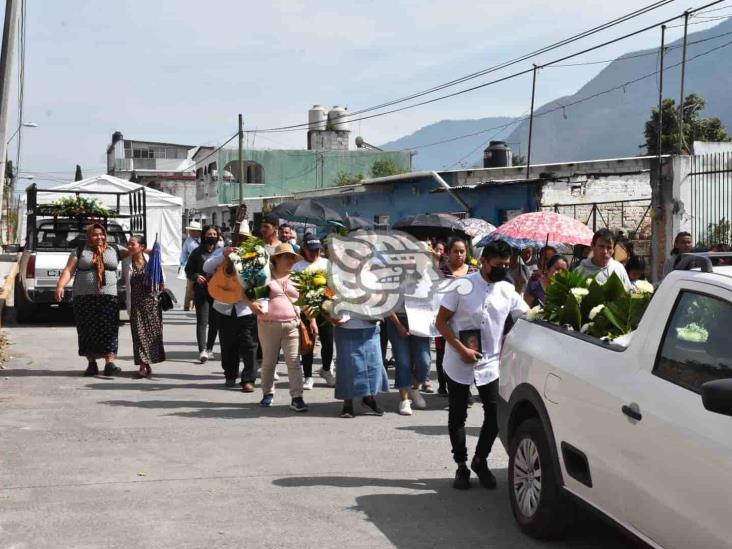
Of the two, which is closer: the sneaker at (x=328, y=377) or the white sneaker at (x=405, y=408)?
the white sneaker at (x=405, y=408)

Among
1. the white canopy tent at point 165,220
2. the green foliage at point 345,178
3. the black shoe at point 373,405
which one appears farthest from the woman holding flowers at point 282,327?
the green foliage at point 345,178

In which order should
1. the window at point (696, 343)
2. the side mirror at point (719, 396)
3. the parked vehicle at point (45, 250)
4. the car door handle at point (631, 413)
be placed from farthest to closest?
the parked vehicle at point (45, 250), the car door handle at point (631, 413), the window at point (696, 343), the side mirror at point (719, 396)

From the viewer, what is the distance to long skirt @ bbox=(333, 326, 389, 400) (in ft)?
30.6

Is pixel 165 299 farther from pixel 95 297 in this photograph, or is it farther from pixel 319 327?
pixel 319 327

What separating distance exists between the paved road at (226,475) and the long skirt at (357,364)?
0.29 metres

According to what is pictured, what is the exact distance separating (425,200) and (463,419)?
26739 mm

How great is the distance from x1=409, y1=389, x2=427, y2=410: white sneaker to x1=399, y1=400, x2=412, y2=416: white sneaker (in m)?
0.30

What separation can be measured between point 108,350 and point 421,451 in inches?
208

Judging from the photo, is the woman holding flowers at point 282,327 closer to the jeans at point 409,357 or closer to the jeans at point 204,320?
the jeans at point 409,357

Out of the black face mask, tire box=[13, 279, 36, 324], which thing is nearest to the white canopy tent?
tire box=[13, 279, 36, 324]

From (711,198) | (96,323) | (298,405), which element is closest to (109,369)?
(96,323)

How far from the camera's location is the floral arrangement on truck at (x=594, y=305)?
A: 529cm

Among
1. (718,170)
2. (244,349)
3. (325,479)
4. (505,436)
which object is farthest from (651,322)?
(718,170)

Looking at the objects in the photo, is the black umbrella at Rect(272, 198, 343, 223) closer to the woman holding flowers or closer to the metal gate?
the metal gate
